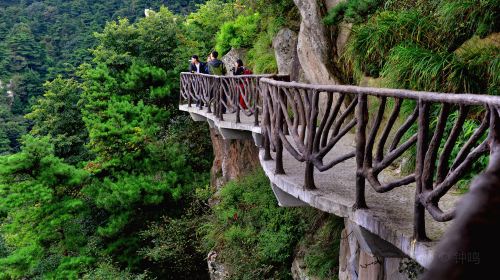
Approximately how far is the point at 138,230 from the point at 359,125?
55.7 ft

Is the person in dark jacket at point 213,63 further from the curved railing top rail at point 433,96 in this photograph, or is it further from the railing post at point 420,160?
the railing post at point 420,160

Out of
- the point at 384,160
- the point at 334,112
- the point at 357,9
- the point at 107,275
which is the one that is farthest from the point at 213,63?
the point at 384,160

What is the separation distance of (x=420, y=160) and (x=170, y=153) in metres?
16.8

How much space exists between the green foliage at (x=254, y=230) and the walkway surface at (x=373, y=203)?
4632mm

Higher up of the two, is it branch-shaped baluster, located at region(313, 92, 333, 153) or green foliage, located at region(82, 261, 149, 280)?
branch-shaped baluster, located at region(313, 92, 333, 153)

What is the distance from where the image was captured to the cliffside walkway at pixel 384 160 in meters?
2.57

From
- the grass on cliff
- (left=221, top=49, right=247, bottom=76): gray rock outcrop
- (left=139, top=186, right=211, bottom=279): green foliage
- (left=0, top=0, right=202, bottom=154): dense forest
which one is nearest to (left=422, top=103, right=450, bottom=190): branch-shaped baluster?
the grass on cliff

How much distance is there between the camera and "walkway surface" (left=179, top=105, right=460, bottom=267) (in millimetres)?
3080

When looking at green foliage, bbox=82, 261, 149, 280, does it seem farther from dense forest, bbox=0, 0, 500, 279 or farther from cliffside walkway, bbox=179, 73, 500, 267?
cliffside walkway, bbox=179, 73, 500, 267

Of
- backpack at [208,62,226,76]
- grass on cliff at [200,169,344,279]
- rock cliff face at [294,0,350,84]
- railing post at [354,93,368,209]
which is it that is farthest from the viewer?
backpack at [208,62,226,76]

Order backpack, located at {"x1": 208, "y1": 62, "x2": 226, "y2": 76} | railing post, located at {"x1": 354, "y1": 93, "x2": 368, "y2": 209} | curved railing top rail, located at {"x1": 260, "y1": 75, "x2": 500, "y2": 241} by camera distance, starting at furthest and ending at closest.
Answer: backpack, located at {"x1": 208, "y1": 62, "x2": 226, "y2": 76}, railing post, located at {"x1": 354, "y1": 93, "x2": 368, "y2": 209}, curved railing top rail, located at {"x1": 260, "y1": 75, "x2": 500, "y2": 241}

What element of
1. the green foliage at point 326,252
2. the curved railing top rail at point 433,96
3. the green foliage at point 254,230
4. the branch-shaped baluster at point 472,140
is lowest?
the green foliage at point 254,230

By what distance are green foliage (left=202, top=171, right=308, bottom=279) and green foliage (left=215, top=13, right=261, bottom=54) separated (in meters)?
5.60

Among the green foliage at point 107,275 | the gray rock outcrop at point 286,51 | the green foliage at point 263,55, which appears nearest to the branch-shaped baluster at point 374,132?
the gray rock outcrop at point 286,51
